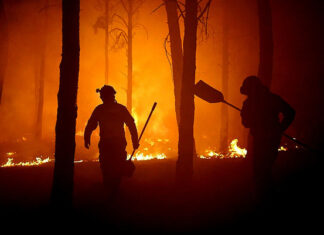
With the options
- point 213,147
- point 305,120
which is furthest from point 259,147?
point 213,147

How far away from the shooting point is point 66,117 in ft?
14.5

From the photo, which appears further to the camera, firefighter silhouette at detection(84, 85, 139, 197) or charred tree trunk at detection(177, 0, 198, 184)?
charred tree trunk at detection(177, 0, 198, 184)

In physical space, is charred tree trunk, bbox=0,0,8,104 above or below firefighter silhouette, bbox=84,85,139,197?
above

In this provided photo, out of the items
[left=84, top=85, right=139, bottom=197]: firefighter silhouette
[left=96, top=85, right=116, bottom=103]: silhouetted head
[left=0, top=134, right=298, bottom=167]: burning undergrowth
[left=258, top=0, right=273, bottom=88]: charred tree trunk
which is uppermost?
[left=258, top=0, right=273, bottom=88]: charred tree trunk

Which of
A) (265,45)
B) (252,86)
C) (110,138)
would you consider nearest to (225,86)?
(265,45)

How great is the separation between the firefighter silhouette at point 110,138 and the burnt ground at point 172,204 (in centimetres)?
44

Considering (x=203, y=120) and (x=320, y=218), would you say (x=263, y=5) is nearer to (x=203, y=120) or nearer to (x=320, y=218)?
(x=320, y=218)

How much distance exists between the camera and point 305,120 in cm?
1562

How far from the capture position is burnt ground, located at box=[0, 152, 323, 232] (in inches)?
162

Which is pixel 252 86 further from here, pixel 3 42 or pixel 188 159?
pixel 3 42

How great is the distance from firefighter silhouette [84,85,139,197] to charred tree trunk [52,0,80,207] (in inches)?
41.5

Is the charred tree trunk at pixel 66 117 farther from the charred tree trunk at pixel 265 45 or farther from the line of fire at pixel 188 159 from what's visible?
the charred tree trunk at pixel 265 45

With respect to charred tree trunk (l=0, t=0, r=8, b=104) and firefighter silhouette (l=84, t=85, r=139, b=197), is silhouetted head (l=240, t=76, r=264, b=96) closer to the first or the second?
firefighter silhouette (l=84, t=85, r=139, b=197)

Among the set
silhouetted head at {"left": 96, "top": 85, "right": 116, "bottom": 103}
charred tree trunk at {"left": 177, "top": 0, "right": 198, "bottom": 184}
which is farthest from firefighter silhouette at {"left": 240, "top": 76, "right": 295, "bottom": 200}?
silhouetted head at {"left": 96, "top": 85, "right": 116, "bottom": 103}
